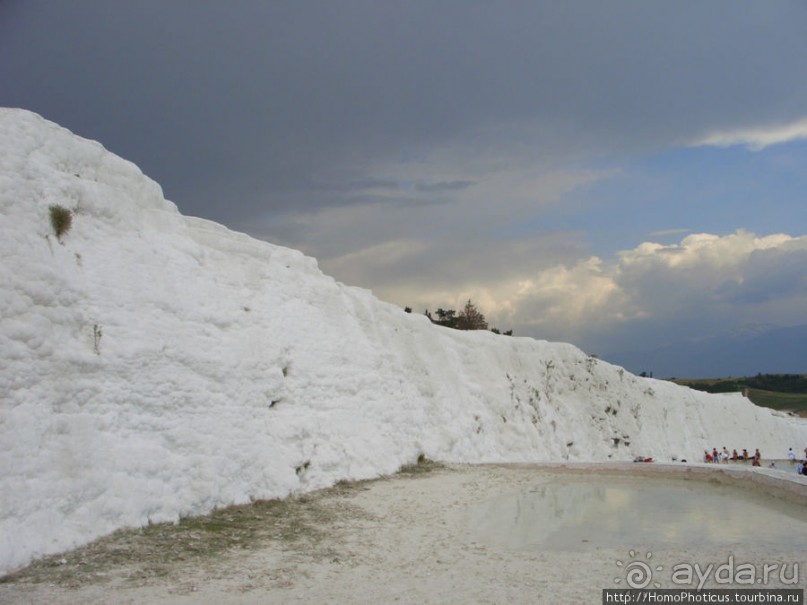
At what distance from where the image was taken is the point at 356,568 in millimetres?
9211

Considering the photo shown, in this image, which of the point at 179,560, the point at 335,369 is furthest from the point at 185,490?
the point at 335,369

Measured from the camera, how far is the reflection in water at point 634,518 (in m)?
11.0

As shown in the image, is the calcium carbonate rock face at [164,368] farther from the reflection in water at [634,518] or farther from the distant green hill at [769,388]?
the distant green hill at [769,388]

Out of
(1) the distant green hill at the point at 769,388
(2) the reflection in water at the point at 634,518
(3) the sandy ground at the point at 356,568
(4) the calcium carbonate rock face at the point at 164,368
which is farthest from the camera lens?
(1) the distant green hill at the point at 769,388

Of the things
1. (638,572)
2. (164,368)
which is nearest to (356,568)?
(638,572)

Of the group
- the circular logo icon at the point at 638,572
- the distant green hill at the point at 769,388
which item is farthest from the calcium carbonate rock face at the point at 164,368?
the distant green hill at the point at 769,388

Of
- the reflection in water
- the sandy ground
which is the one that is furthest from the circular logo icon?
the reflection in water

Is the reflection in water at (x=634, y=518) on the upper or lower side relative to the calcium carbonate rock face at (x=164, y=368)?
lower

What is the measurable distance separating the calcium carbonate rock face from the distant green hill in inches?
2758

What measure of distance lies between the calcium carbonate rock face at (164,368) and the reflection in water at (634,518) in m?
4.28

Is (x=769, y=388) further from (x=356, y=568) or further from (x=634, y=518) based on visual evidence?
(x=356, y=568)

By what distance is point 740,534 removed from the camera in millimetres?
11266

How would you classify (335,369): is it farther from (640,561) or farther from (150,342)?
(640,561)

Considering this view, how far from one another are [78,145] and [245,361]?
559 centimetres
